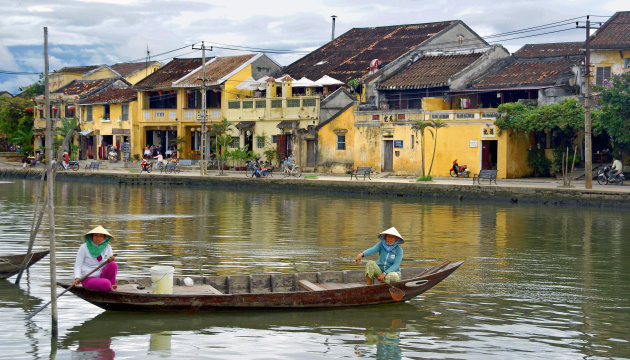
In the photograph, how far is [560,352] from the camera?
10.9 m

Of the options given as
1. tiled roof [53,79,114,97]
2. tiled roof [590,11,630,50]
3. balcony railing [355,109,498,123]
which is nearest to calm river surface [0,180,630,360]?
balcony railing [355,109,498,123]

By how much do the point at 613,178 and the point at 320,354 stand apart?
1035 inches

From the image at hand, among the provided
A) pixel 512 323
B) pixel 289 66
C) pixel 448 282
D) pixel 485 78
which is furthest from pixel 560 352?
pixel 289 66

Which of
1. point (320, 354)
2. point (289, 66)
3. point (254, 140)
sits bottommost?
point (320, 354)

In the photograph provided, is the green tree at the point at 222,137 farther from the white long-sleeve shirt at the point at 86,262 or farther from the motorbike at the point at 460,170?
the white long-sleeve shirt at the point at 86,262

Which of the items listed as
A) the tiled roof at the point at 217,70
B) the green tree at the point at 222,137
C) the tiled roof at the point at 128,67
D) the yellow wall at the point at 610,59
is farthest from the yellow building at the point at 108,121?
the yellow wall at the point at 610,59

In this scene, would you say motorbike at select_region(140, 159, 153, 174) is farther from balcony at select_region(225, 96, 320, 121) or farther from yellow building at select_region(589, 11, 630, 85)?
yellow building at select_region(589, 11, 630, 85)

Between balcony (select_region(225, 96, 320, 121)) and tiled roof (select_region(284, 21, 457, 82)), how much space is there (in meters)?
3.62

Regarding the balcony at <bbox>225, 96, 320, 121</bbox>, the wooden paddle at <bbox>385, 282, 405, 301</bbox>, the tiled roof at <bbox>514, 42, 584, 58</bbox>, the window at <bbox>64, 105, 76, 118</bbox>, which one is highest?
the tiled roof at <bbox>514, 42, 584, 58</bbox>

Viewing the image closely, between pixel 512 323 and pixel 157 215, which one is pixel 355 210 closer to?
pixel 157 215

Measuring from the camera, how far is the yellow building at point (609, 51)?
37781 mm

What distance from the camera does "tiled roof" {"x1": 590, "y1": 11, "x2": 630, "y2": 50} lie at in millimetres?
37719

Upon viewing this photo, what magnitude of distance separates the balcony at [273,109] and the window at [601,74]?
591 inches

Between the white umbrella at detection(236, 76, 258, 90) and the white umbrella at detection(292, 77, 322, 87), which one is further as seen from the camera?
the white umbrella at detection(236, 76, 258, 90)
